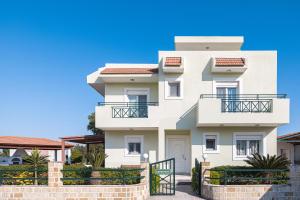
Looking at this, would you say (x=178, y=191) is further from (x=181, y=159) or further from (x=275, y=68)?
(x=275, y=68)

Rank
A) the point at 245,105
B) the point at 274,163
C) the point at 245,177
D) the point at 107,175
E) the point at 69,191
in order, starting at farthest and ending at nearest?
the point at 245,105 → the point at 107,175 → the point at 274,163 → the point at 245,177 → the point at 69,191

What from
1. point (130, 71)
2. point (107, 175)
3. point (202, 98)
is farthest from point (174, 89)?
point (107, 175)

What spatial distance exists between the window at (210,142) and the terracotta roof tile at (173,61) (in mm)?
4404

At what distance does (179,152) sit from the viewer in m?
Answer: 17.1

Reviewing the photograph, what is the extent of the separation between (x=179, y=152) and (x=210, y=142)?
224cm

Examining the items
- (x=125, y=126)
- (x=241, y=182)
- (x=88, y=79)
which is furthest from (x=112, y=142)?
(x=241, y=182)

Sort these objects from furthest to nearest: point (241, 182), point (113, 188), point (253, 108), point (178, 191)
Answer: point (253, 108)
point (178, 191)
point (241, 182)
point (113, 188)

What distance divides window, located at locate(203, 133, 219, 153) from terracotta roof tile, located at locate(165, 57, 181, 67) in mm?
4404

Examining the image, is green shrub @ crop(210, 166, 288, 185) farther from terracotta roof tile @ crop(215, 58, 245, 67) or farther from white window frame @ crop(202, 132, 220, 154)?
terracotta roof tile @ crop(215, 58, 245, 67)

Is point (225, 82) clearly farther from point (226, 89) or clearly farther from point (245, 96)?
point (245, 96)

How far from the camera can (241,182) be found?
37.2 ft

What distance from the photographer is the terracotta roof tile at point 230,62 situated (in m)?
15.3

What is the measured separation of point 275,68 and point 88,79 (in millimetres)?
11598

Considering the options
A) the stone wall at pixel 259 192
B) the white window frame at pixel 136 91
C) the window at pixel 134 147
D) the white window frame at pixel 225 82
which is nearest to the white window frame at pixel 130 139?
the window at pixel 134 147
